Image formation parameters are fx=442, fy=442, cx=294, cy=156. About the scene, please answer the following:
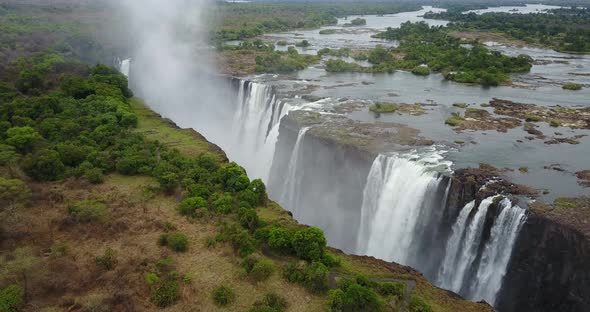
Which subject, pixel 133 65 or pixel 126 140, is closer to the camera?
pixel 126 140

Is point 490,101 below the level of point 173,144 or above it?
above

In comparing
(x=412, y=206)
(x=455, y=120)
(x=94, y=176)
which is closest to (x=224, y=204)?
(x=94, y=176)

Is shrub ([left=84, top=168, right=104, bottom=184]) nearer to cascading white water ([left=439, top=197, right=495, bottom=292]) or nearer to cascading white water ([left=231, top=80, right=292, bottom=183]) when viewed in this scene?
cascading white water ([left=231, top=80, right=292, bottom=183])

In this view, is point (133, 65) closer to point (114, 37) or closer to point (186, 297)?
point (114, 37)

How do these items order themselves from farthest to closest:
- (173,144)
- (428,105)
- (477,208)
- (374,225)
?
(428,105)
(173,144)
(374,225)
(477,208)

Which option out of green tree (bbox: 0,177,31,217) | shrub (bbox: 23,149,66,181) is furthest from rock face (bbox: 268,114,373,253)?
green tree (bbox: 0,177,31,217)

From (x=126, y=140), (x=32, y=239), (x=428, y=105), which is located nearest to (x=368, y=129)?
(x=428, y=105)
